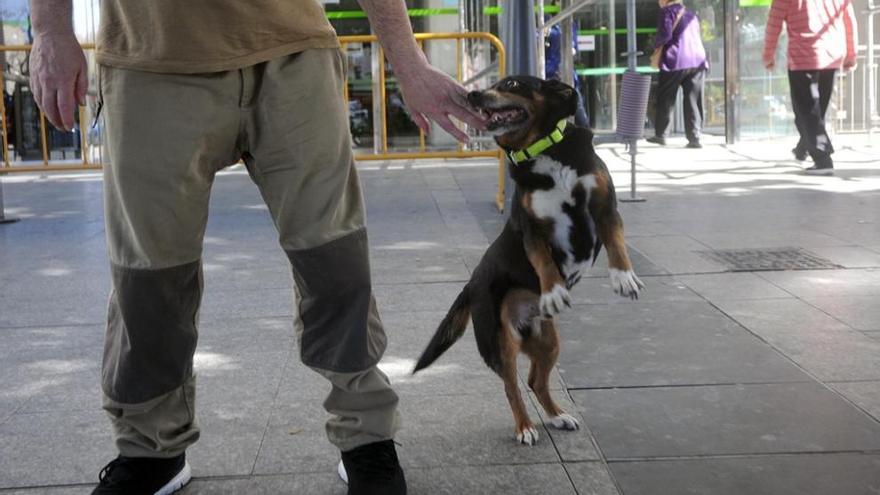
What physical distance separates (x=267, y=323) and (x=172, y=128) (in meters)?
2.37

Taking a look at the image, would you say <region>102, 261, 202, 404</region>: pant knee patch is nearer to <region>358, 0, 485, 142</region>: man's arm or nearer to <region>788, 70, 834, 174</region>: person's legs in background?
<region>358, 0, 485, 142</region>: man's arm

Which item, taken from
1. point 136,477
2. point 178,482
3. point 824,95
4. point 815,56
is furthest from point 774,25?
point 136,477

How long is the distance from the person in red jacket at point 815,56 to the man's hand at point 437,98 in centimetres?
806

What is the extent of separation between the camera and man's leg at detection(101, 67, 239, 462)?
2.49 meters

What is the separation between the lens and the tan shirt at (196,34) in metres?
2.48

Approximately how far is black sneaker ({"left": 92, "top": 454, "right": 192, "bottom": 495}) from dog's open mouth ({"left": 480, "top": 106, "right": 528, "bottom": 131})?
49.8 inches

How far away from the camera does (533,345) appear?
3096 mm

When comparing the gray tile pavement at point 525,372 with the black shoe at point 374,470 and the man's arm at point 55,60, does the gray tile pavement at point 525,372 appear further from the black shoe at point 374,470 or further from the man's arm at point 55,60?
the man's arm at point 55,60

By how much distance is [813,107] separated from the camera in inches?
400

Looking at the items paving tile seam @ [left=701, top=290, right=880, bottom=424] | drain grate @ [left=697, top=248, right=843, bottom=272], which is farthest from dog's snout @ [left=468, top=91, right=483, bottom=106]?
drain grate @ [left=697, top=248, right=843, bottom=272]

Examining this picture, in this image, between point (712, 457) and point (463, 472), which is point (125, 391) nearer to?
point (463, 472)

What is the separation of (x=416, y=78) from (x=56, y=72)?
3.02 feet

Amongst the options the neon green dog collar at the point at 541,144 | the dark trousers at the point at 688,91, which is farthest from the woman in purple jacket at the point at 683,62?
the neon green dog collar at the point at 541,144

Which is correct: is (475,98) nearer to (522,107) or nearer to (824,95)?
(522,107)
